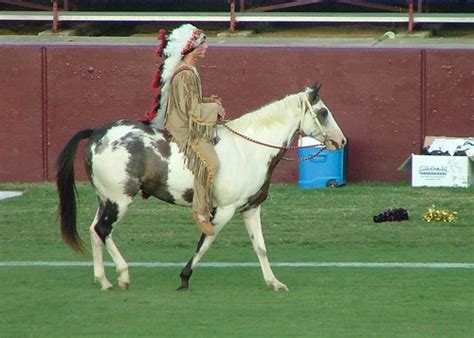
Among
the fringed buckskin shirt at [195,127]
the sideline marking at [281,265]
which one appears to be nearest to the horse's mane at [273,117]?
the fringed buckskin shirt at [195,127]

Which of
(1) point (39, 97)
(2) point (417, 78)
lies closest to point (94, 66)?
(1) point (39, 97)

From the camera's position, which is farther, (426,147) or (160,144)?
(426,147)

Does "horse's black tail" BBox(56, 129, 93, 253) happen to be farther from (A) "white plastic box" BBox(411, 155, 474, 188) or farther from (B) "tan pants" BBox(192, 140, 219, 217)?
(A) "white plastic box" BBox(411, 155, 474, 188)

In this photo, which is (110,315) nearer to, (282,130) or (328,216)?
(282,130)

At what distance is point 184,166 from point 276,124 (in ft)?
3.10

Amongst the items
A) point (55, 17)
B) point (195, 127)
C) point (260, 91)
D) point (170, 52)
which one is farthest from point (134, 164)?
point (55, 17)

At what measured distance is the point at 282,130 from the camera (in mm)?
13484

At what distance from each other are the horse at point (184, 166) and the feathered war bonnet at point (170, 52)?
252 mm

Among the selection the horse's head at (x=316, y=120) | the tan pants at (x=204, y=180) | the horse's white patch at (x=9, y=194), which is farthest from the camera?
the horse's white patch at (x=9, y=194)

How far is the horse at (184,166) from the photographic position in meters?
13.2

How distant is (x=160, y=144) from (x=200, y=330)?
235cm

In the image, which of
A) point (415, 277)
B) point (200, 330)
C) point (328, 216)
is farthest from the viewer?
point (328, 216)

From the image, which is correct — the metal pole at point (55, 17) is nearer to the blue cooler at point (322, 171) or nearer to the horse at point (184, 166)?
the blue cooler at point (322, 171)

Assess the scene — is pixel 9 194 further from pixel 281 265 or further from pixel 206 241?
pixel 206 241
